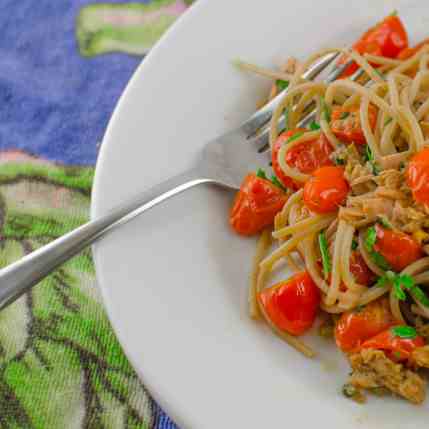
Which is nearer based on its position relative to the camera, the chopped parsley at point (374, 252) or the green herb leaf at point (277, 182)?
the chopped parsley at point (374, 252)

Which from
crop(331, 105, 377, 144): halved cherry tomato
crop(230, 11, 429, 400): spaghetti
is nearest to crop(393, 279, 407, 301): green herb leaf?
crop(230, 11, 429, 400): spaghetti

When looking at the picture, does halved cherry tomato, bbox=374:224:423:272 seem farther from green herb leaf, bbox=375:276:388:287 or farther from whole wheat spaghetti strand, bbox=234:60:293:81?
whole wheat spaghetti strand, bbox=234:60:293:81

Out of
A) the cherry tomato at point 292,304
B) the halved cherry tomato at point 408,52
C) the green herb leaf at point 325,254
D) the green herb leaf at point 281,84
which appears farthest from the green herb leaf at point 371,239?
the halved cherry tomato at point 408,52

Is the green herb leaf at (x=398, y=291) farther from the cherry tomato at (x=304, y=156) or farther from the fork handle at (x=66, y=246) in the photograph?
the fork handle at (x=66, y=246)

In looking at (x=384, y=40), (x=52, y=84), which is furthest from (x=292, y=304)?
(x=52, y=84)

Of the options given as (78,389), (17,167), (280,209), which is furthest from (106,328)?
(17,167)

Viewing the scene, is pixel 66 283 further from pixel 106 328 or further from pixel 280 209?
pixel 280 209

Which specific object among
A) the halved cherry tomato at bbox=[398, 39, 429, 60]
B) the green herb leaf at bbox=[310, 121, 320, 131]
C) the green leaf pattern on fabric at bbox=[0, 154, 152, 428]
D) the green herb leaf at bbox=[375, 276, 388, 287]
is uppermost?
the halved cherry tomato at bbox=[398, 39, 429, 60]
